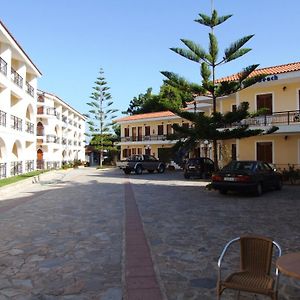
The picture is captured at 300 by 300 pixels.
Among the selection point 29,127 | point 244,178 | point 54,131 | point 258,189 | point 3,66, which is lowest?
point 258,189

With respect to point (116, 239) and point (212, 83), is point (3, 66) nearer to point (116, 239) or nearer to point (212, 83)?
point (212, 83)

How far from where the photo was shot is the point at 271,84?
21.8m

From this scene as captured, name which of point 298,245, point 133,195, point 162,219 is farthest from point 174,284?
point 133,195

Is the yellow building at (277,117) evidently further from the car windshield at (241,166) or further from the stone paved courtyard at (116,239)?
the stone paved courtyard at (116,239)

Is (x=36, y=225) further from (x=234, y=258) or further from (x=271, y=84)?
(x=271, y=84)

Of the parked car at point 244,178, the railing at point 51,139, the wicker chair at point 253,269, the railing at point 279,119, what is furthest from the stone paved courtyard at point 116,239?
the railing at point 51,139

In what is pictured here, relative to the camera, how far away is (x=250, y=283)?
356 cm

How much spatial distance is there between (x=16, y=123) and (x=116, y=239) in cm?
2143

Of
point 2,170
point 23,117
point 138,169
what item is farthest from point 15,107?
point 138,169

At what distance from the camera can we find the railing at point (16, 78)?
25.4 metres

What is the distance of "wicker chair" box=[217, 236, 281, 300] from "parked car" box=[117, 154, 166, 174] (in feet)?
83.1

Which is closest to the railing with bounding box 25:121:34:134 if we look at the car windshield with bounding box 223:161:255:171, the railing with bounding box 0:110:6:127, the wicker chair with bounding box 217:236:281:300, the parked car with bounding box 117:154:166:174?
the railing with bounding box 0:110:6:127

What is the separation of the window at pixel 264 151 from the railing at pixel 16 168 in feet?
53.5

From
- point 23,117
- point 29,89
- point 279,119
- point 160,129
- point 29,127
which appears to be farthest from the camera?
point 160,129
